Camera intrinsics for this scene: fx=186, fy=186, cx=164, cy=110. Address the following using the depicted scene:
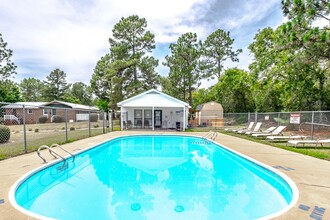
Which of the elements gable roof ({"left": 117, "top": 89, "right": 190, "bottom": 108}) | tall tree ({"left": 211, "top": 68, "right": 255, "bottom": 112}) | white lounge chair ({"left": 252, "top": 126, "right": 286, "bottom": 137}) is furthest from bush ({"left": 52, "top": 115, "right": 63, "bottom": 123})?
tall tree ({"left": 211, "top": 68, "right": 255, "bottom": 112})

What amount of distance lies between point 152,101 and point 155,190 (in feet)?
44.8

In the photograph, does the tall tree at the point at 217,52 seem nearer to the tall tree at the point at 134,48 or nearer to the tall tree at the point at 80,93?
the tall tree at the point at 134,48

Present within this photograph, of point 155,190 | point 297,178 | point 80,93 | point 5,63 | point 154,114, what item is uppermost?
point 5,63

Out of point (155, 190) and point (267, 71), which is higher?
point (267, 71)

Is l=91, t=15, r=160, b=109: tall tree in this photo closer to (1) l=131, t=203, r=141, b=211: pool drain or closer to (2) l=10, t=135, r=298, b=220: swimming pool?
(2) l=10, t=135, r=298, b=220: swimming pool

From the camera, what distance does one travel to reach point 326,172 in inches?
197

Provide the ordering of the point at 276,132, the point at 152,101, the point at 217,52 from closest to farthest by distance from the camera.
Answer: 1. the point at 276,132
2. the point at 152,101
3. the point at 217,52

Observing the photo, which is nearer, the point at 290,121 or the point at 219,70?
the point at 290,121

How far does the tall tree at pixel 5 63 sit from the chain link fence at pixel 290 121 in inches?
1065

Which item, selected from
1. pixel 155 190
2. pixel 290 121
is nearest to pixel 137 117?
pixel 290 121

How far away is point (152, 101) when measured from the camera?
18.2 m

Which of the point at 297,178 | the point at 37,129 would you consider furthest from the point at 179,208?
the point at 37,129

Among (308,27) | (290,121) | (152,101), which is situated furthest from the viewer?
(152,101)

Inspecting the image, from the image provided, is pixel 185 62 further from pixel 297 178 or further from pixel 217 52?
pixel 297 178
